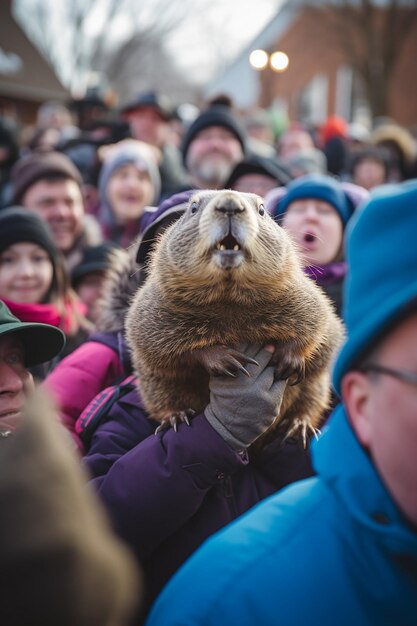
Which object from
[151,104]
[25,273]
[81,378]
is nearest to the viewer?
[81,378]

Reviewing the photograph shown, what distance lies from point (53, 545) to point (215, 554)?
63 cm

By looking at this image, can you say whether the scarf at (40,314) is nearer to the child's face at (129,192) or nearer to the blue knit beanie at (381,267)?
the child's face at (129,192)

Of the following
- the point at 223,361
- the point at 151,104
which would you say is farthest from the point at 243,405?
the point at 151,104

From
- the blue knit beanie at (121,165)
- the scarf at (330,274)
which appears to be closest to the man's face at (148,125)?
the blue knit beanie at (121,165)

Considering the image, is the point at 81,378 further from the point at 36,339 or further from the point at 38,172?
the point at 38,172

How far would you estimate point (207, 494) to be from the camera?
6.39ft

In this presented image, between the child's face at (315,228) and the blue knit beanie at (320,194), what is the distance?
27mm

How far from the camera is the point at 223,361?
1.79 meters

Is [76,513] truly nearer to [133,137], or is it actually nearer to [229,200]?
[229,200]

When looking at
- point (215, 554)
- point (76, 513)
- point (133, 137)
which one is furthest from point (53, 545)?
point (133, 137)

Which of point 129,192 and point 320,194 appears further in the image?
point 129,192

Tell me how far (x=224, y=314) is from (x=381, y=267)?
2.25 feet

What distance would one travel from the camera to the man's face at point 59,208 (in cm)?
468

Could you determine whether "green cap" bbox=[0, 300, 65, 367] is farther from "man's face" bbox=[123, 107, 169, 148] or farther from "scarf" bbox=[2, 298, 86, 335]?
"man's face" bbox=[123, 107, 169, 148]
